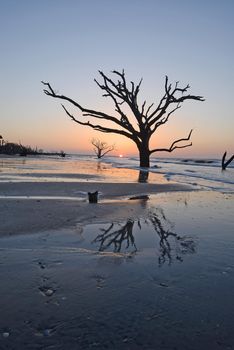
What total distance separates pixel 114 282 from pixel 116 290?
0.53 feet

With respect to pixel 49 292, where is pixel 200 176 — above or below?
below

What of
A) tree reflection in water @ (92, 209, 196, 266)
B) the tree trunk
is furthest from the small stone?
the tree trunk

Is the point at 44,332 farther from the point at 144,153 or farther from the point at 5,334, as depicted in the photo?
the point at 144,153

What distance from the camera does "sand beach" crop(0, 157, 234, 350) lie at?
1.92 metres

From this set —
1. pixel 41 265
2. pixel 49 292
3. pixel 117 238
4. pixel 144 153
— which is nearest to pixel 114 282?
pixel 49 292

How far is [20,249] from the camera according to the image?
3.48 meters

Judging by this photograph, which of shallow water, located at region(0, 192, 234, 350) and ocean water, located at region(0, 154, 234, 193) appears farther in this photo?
ocean water, located at region(0, 154, 234, 193)

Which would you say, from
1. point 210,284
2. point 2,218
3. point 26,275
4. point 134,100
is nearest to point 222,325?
point 210,284

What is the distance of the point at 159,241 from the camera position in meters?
4.10

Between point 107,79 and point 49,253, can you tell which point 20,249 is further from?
point 107,79

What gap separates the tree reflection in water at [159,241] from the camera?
3605 millimetres

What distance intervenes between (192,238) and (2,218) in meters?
2.71

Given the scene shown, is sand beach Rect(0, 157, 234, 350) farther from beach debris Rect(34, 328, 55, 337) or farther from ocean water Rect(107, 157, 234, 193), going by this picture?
ocean water Rect(107, 157, 234, 193)

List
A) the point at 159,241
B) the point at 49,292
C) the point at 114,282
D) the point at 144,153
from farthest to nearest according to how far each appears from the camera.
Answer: the point at 144,153
the point at 159,241
the point at 114,282
the point at 49,292
